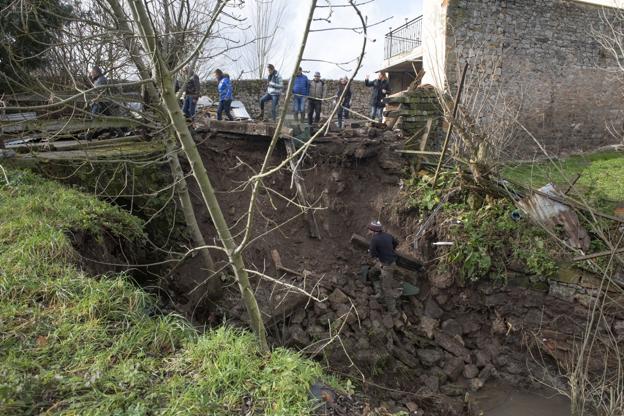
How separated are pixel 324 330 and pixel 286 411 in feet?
13.4

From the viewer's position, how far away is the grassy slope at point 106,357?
2389 mm

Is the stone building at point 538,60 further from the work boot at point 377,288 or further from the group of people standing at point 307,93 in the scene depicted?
the work boot at point 377,288

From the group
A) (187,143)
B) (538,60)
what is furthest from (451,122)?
(538,60)

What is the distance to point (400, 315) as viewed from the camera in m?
7.38

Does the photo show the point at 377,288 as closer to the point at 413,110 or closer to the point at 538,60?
the point at 413,110

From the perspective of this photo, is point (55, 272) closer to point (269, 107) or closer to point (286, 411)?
point (286, 411)

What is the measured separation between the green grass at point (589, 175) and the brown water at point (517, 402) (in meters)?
3.47

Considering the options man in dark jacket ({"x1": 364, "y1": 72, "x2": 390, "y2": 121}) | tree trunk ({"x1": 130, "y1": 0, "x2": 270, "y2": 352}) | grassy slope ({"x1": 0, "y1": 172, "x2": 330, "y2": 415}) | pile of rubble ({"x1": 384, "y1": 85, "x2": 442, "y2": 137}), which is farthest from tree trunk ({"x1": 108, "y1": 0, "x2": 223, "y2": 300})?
man in dark jacket ({"x1": 364, "y1": 72, "x2": 390, "y2": 121})

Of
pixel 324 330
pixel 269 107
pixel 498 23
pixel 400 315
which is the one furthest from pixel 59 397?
pixel 269 107

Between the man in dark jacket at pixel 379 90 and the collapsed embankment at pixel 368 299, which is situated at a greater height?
the man in dark jacket at pixel 379 90

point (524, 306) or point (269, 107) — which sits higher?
point (269, 107)

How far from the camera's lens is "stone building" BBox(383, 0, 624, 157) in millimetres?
10766

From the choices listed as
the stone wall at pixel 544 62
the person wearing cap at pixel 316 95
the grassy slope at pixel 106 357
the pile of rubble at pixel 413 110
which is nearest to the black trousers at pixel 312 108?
the person wearing cap at pixel 316 95

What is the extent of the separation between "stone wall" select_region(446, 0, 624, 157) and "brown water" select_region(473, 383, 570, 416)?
633 centimetres
